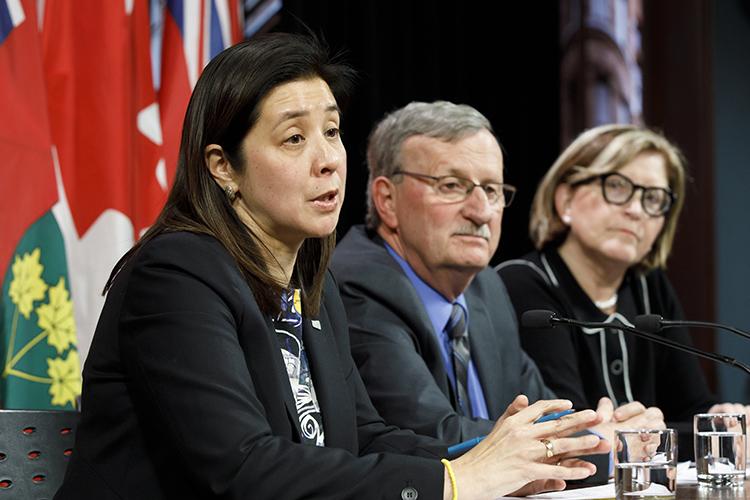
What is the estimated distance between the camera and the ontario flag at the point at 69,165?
2627mm

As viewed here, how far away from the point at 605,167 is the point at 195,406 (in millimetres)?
2001

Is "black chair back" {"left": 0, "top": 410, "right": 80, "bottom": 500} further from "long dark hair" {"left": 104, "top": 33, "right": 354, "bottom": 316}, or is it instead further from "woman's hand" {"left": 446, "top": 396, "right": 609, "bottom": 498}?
"woman's hand" {"left": 446, "top": 396, "right": 609, "bottom": 498}

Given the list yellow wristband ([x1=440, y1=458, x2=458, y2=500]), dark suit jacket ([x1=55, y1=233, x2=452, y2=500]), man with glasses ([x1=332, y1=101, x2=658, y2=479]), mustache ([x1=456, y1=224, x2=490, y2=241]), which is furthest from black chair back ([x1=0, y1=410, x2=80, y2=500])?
mustache ([x1=456, y1=224, x2=490, y2=241])

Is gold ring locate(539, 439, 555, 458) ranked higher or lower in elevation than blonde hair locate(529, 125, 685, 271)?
lower

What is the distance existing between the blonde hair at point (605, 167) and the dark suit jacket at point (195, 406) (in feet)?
5.68

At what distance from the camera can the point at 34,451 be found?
5.96 ft

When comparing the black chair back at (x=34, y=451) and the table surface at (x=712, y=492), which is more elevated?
the black chair back at (x=34, y=451)

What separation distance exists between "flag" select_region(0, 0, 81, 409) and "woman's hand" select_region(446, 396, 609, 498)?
4.47 feet

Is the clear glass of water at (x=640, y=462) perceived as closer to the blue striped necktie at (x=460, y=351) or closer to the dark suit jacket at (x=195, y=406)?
the dark suit jacket at (x=195, y=406)

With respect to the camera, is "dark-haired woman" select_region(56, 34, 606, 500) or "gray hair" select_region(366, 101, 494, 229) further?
"gray hair" select_region(366, 101, 494, 229)

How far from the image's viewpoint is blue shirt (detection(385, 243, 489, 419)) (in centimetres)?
264

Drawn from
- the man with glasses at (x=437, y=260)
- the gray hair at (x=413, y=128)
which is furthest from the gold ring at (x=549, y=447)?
the gray hair at (x=413, y=128)

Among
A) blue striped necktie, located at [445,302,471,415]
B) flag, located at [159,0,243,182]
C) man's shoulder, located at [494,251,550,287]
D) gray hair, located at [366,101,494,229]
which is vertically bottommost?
blue striped necktie, located at [445,302,471,415]

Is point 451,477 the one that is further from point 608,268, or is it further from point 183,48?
point 183,48
